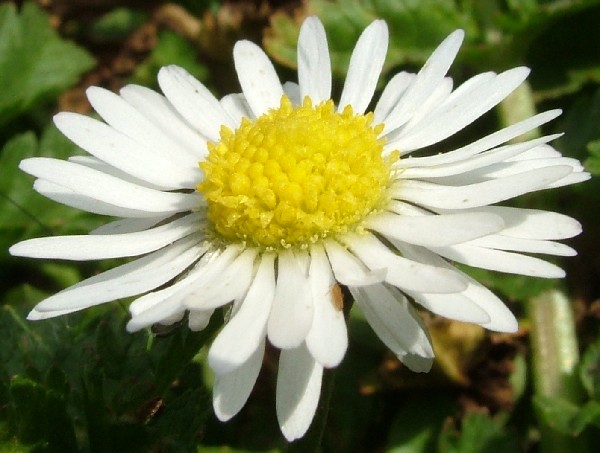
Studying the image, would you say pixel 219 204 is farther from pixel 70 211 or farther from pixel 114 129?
pixel 70 211

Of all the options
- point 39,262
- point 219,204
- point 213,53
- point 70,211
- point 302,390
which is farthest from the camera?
point 213,53

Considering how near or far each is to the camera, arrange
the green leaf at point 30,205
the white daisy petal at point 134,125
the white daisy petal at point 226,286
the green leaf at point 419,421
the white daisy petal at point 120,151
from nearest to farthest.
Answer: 1. the white daisy petal at point 226,286
2. the white daisy petal at point 120,151
3. the white daisy petal at point 134,125
4. the green leaf at point 419,421
5. the green leaf at point 30,205

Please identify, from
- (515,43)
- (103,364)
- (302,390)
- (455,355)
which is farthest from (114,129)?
(515,43)

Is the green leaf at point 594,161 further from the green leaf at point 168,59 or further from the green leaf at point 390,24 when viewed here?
the green leaf at point 168,59

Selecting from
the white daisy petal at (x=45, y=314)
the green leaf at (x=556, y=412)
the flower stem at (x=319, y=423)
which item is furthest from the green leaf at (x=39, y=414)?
the green leaf at (x=556, y=412)

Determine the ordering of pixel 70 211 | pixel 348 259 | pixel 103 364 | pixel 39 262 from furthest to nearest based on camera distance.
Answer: pixel 39 262 → pixel 70 211 → pixel 103 364 → pixel 348 259

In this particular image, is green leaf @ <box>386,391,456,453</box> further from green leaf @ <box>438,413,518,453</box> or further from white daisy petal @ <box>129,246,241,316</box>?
white daisy petal @ <box>129,246,241,316</box>

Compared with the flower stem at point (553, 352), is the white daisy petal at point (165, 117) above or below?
above
